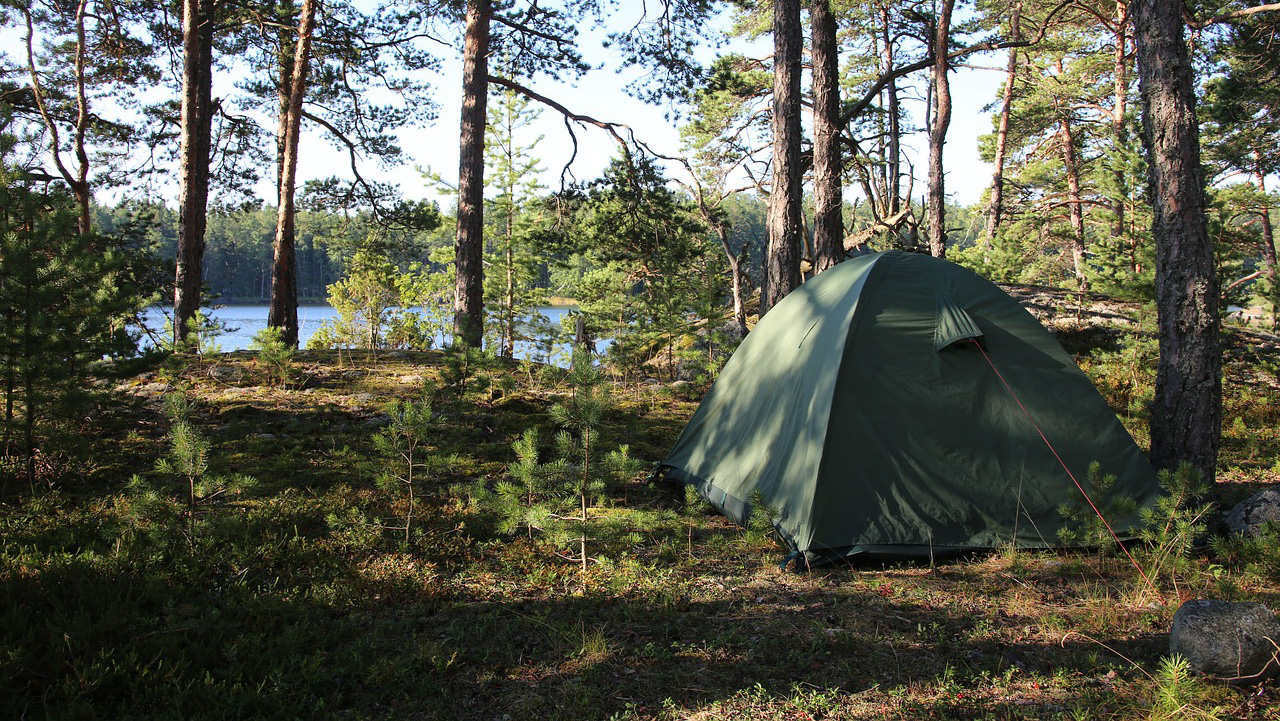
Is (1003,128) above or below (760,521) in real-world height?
above

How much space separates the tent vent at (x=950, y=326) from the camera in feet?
15.6

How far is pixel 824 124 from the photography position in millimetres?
7742

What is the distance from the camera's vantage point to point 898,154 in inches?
747

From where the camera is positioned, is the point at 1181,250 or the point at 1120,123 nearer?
the point at 1181,250

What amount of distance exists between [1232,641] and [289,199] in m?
12.3

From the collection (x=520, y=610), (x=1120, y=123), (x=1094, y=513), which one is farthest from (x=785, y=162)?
(x=1120, y=123)

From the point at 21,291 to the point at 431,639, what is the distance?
11.9 feet

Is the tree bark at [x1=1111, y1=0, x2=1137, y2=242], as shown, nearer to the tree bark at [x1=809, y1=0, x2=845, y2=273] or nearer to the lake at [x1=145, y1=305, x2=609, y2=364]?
the tree bark at [x1=809, y1=0, x2=845, y2=273]

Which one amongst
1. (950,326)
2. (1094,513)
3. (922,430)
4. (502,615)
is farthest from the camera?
(950,326)

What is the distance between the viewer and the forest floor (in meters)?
2.85

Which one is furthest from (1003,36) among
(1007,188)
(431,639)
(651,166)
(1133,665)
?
(431,639)

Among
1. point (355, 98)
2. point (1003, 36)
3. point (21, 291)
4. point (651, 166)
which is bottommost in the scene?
point (21, 291)

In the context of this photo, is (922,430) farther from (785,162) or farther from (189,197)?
(189,197)

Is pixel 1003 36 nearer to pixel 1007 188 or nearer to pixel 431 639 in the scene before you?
pixel 1007 188
